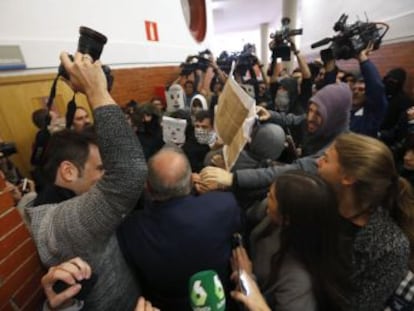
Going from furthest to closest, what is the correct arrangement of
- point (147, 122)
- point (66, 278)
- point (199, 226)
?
point (147, 122) → point (199, 226) → point (66, 278)

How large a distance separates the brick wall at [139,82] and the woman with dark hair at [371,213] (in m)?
3.32

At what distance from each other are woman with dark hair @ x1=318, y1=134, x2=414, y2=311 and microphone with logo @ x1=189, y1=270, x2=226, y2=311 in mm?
572

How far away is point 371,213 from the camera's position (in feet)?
3.31

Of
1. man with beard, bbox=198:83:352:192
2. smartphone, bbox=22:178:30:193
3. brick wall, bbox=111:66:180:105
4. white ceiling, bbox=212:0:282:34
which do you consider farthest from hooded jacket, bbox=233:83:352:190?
white ceiling, bbox=212:0:282:34

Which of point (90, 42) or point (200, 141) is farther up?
point (90, 42)

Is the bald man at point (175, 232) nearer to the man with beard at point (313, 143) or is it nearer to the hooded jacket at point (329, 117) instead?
the man with beard at point (313, 143)

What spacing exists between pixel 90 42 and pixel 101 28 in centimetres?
312

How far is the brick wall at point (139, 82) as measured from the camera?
3674 millimetres

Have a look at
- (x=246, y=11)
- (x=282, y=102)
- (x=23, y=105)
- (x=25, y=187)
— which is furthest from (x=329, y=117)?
(x=246, y=11)

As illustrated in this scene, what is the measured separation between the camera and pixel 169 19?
489cm

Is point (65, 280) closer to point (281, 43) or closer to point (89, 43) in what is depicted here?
point (89, 43)

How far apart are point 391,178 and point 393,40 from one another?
13.1 feet

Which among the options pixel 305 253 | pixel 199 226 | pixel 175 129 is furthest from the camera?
pixel 175 129

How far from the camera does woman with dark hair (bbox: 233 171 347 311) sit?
0.83 m
